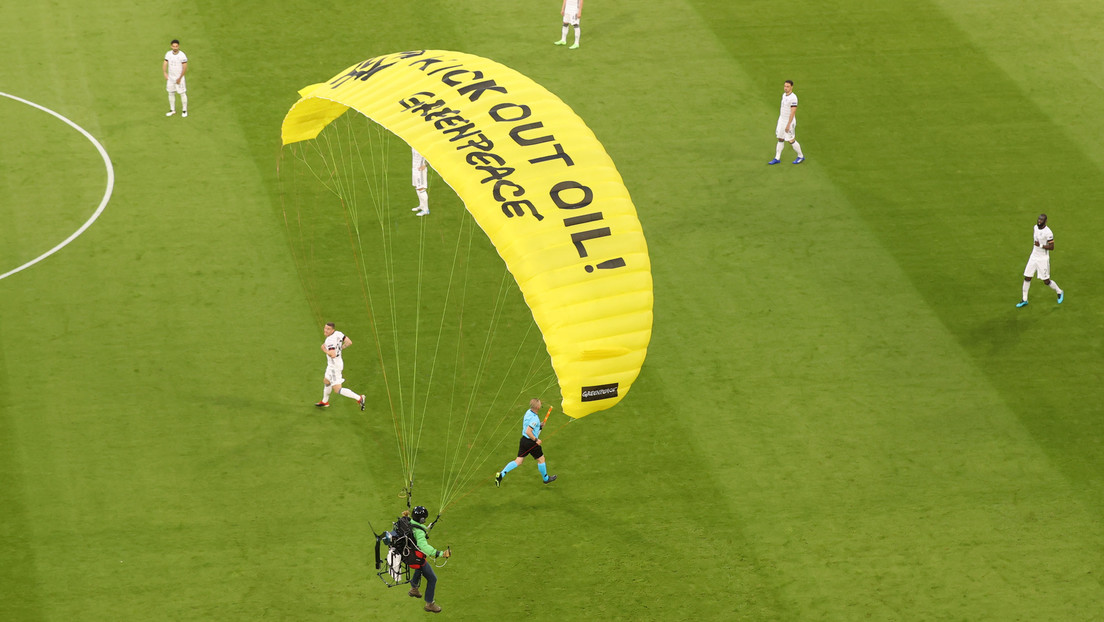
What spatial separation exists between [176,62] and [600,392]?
57.4ft

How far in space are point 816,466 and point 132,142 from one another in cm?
1736

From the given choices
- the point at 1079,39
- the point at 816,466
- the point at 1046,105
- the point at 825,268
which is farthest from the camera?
the point at 1079,39

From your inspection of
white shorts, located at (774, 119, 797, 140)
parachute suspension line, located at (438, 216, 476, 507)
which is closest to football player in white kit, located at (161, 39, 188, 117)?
parachute suspension line, located at (438, 216, 476, 507)

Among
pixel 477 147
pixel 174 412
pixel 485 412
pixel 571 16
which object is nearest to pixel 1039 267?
pixel 485 412

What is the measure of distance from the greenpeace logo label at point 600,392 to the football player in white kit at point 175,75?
A: 17198mm

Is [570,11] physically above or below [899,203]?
above

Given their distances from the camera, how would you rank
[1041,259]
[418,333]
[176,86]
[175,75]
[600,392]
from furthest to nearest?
[176,86], [175,75], [1041,259], [418,333], [600,392]

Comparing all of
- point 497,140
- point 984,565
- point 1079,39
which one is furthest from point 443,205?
point 1079,39

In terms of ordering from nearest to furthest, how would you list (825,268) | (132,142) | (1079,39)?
(825,268)
(132,142)
(1079,39)

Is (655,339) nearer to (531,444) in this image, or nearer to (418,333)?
(418,333)

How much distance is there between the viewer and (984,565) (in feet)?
77.8

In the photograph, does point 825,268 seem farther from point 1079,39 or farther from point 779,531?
point 1079,39

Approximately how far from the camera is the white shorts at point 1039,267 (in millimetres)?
29078

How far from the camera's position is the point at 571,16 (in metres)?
36.9
